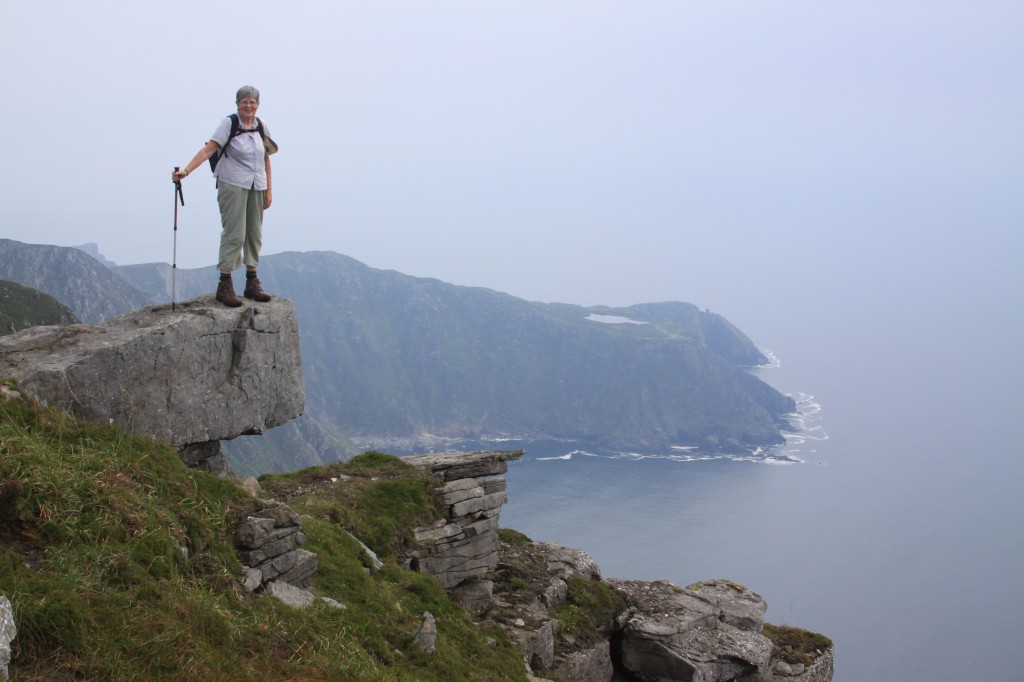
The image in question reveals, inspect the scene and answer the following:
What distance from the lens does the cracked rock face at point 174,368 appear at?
13.5 m

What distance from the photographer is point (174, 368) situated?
1523 centimetres

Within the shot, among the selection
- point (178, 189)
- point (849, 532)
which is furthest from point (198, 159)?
point (849, 532)

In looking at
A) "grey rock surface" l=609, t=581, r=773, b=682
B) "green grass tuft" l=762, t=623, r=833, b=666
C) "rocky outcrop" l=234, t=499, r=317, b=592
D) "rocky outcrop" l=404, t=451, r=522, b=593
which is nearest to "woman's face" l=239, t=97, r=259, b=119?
"rocky outcrop" l=234, t=499, r=317, b=592

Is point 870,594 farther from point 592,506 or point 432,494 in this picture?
point 432,494

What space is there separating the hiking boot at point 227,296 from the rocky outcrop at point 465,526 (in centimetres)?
735

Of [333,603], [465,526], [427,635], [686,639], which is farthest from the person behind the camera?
[686,639]

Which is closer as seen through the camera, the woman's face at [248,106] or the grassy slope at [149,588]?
the grassy slope at [149,588]

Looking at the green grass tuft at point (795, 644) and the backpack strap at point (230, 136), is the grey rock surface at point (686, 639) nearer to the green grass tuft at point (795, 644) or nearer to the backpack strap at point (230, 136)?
the green grass tuft at point (795, 644)

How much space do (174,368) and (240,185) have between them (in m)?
4.33

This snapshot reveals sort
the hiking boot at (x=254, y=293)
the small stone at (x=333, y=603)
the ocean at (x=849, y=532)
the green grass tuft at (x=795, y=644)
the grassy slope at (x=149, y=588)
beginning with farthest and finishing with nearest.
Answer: the ocean at (x=849, y=532) → the green grass tuft at (x=795, y=644) → the hiking boot at (x=254, y=293) → the small stone at (x=333, y=603) → the grassy slope at (x=149, y=588)

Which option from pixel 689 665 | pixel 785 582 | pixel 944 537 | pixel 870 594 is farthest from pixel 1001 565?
pixel 689 665

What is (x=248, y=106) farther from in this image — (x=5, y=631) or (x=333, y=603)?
(x=5, y=631)

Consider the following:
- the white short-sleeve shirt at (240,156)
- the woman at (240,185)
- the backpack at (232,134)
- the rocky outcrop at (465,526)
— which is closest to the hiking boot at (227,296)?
the woman at (240,185)

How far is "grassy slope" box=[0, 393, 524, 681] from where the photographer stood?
802 cm
